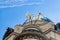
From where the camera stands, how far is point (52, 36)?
1395 inches

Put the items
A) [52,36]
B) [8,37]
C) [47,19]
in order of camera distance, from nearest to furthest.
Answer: [52,36] → [8,37] → [47,19]

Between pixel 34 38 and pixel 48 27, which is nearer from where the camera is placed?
pixel 34 38

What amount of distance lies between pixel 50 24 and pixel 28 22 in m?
4.50

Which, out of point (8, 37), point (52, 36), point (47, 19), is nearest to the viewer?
point (52, 36)

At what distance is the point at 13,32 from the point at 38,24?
471cm

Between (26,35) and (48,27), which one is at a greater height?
(48,27)

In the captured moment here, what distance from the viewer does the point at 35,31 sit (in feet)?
110

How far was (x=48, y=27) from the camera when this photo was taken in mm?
37500

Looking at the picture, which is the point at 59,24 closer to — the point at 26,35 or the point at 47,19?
the point at 47,19

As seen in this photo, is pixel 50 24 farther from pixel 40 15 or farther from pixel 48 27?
pixel 40 15

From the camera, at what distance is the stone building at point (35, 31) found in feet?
108

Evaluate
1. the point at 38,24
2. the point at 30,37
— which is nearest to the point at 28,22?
the point at 38,24

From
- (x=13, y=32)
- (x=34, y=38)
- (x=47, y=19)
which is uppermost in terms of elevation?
(x=47, y=19)

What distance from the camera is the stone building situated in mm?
32781
